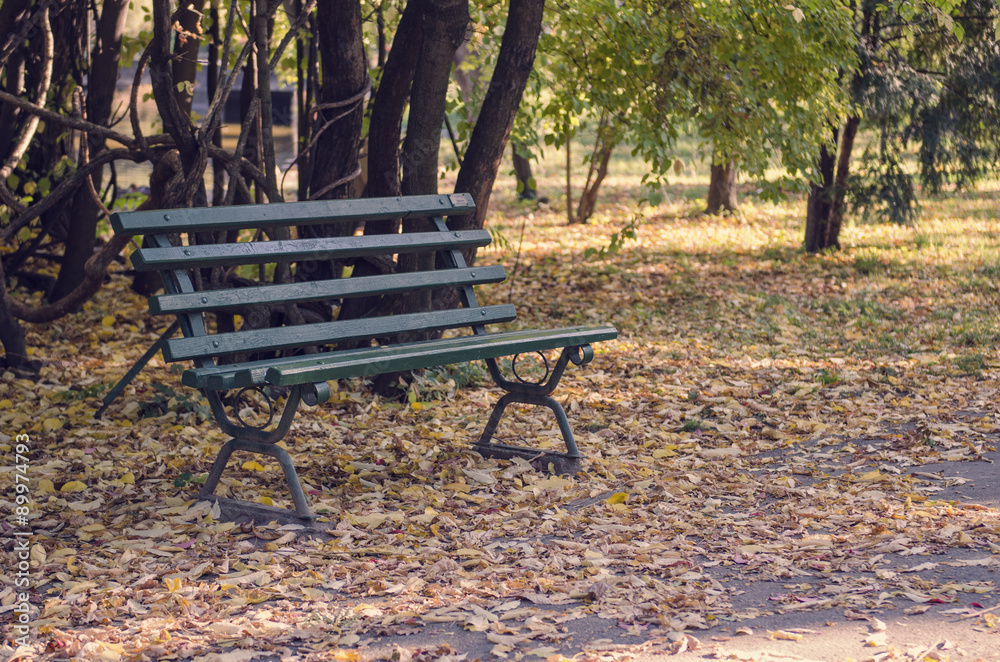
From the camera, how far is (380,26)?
6.31 metres

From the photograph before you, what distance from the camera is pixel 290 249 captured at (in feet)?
13.1

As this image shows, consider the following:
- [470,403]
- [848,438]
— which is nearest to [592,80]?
[470,403]

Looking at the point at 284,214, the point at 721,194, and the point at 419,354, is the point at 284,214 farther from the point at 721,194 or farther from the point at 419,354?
the point at 721,194

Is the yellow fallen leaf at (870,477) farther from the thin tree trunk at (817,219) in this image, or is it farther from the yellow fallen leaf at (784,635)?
the thin tree trunk at (817,219)

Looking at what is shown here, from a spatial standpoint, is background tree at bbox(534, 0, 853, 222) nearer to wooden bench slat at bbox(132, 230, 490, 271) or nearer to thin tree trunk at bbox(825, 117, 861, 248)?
wooden bench slat at bbox(132, 230, 490, 271)

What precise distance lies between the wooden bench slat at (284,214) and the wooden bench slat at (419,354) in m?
0.66

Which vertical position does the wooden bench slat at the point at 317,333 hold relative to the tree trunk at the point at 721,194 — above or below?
below

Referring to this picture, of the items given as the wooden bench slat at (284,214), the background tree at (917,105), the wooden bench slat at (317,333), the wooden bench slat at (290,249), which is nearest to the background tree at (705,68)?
the wooden bench slat at (284,214)

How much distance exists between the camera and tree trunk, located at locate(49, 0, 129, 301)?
6664mm

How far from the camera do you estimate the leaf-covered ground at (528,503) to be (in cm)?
281

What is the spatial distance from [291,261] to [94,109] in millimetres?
3313

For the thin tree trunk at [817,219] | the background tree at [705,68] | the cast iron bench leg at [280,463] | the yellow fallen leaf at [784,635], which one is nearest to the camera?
the yellow fallen leaf at [784,635]

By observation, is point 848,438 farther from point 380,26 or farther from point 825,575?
point 380,26

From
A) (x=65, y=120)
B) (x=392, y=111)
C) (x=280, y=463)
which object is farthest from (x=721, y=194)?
(x=280, y=463)
